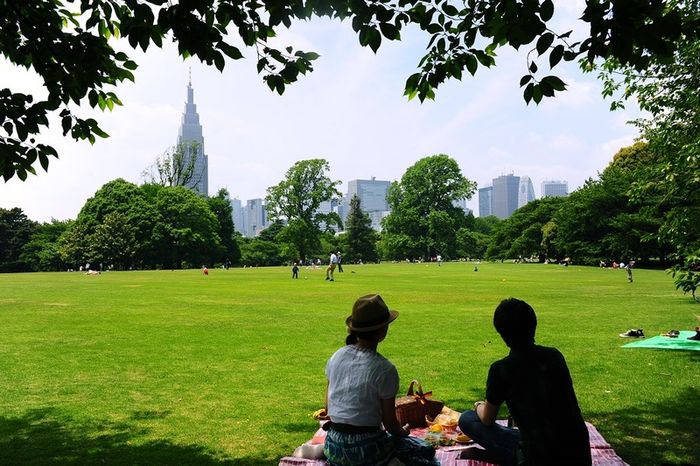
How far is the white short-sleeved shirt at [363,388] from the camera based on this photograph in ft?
12.7

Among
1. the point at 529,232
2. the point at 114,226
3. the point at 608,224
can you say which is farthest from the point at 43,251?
the point at 608,224

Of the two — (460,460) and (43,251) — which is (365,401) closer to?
(460,460)

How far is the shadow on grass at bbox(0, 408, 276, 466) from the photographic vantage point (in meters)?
5.59

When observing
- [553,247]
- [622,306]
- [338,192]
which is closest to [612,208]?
[553,247]

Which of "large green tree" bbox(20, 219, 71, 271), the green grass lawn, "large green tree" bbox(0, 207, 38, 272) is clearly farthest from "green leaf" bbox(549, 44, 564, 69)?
"large green tree" bbox(0, 207, 38, 272)

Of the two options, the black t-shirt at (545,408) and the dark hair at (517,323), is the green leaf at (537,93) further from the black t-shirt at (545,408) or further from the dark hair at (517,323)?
the black t-shirt at (545,408)

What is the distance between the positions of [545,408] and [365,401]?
1.19 m

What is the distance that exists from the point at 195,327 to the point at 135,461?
9070mm

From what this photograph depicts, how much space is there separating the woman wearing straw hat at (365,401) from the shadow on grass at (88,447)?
6.34 ft

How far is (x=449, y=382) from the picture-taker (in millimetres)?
8570

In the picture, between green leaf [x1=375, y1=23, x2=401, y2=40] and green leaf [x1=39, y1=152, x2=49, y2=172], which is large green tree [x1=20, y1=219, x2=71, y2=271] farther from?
green leaf [x1=375, y1=23, x2=401, y2=40]

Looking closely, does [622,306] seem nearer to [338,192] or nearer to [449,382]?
[449,382]

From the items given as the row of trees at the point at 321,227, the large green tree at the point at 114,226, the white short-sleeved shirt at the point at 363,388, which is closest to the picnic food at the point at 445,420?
the white short-sleeved shirt at the point at 363,388

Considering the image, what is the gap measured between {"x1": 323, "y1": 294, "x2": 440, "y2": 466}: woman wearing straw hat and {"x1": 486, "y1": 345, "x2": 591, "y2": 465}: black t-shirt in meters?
0.77
